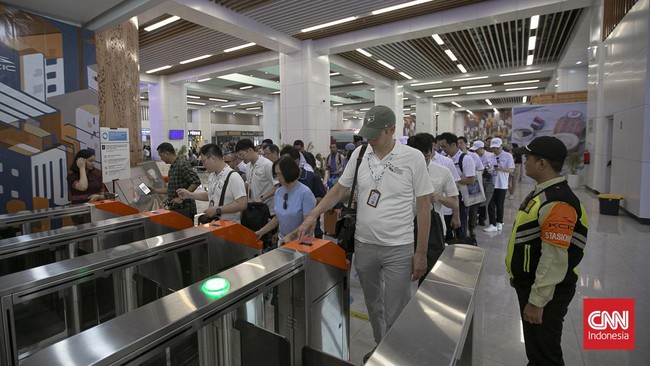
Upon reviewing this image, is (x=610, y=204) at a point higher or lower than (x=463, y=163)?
lower

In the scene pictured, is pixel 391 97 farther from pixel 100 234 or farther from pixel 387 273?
pixel 387 273

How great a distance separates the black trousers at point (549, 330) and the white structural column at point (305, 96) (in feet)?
32.5

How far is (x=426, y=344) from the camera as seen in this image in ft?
3.41

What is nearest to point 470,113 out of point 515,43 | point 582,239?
point 515,43

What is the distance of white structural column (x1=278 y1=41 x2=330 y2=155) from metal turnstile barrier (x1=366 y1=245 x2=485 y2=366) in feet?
33.3

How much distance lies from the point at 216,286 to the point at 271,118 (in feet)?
72.7

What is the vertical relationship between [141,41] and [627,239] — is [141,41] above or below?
above

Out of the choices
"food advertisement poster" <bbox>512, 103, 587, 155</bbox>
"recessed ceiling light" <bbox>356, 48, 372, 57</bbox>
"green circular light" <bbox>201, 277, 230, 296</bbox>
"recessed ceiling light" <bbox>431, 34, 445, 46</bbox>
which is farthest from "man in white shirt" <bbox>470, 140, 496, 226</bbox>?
"food advertisement poster" <bbox>512, 103, 587, 155</bbox>

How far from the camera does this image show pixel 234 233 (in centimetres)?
243

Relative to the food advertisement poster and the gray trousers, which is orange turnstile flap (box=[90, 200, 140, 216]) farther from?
the food advertisement poster

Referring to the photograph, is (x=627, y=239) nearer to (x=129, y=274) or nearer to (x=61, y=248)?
(x=129, y=274)

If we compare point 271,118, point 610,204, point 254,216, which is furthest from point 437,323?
point 271,118

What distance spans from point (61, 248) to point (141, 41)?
376 inches

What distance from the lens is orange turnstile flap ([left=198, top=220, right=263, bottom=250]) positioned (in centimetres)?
240
